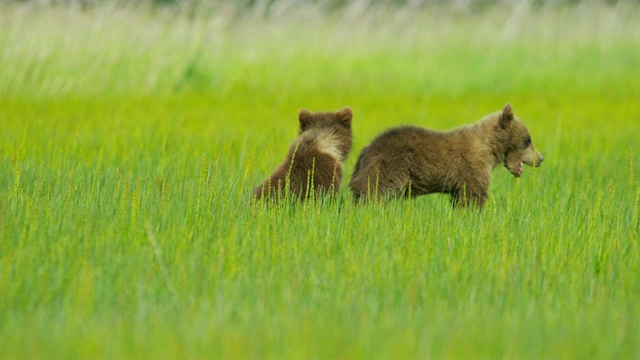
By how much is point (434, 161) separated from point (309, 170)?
0.83 meters

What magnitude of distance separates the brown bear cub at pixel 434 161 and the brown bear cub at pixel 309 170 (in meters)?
0.20

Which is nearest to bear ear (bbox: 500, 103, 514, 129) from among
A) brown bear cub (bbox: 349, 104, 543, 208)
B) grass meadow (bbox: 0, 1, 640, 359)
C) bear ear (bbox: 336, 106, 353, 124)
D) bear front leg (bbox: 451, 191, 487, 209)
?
brown bear cub (bbox: 349, 104, 543, 208)

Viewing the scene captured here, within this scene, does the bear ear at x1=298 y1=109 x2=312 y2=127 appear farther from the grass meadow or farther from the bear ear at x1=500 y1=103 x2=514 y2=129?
the bear ear at x1=500 y1=103 x2=514 y2=129

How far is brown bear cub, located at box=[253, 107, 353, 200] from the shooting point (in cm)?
548

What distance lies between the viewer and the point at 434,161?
18.9ft

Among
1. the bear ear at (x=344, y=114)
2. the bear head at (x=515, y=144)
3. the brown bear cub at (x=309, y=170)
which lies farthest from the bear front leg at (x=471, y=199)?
the bear ear at (x=344, y=114)

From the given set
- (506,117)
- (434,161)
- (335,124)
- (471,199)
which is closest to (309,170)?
(434,161)

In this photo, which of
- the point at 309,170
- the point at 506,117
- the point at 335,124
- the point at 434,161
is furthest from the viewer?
the point at 335,124

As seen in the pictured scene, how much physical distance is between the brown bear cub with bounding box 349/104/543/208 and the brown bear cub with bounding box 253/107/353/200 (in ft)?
0.66

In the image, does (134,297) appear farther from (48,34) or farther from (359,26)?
(359,26)

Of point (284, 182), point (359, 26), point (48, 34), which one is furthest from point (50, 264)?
point (359, 26)

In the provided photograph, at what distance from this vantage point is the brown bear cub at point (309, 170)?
548 cm

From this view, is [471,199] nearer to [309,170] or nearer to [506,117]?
[506,117]

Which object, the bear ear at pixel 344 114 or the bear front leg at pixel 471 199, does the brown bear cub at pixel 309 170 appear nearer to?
the bear ear at pixel 344 114
